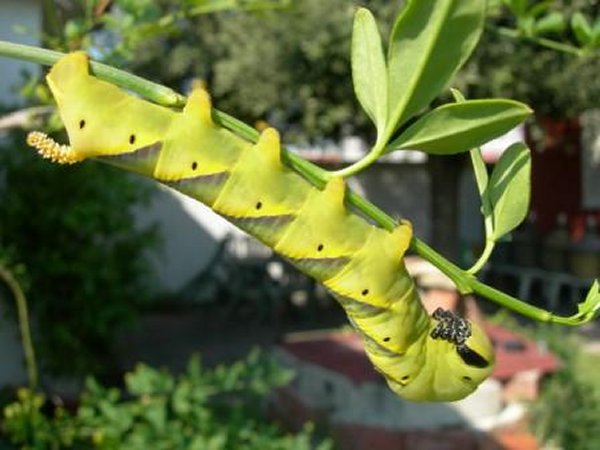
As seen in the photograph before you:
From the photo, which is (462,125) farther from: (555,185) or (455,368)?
(555,185)

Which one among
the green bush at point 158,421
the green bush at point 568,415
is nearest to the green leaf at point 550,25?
the green bush at point 158,421

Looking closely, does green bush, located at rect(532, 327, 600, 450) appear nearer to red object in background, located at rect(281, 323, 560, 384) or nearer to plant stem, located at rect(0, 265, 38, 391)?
red object in background, located at rect(281, 323, 560, 384)

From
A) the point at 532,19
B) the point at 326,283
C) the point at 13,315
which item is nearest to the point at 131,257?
the point at 13,315

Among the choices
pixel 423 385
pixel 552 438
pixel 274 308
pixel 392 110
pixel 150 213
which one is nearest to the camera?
pixel 392 110

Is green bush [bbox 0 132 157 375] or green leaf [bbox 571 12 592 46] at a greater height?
green leaf [bbox 571 12 592 46]

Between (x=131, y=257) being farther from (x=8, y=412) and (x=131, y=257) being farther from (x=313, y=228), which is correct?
(x=313, y=228)

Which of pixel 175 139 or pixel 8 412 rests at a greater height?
pixel 175 139

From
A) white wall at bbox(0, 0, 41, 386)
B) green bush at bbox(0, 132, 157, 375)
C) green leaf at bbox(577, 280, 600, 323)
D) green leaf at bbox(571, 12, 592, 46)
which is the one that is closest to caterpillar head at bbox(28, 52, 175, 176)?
green leaf at bbox(577, 280, 600, 323)
